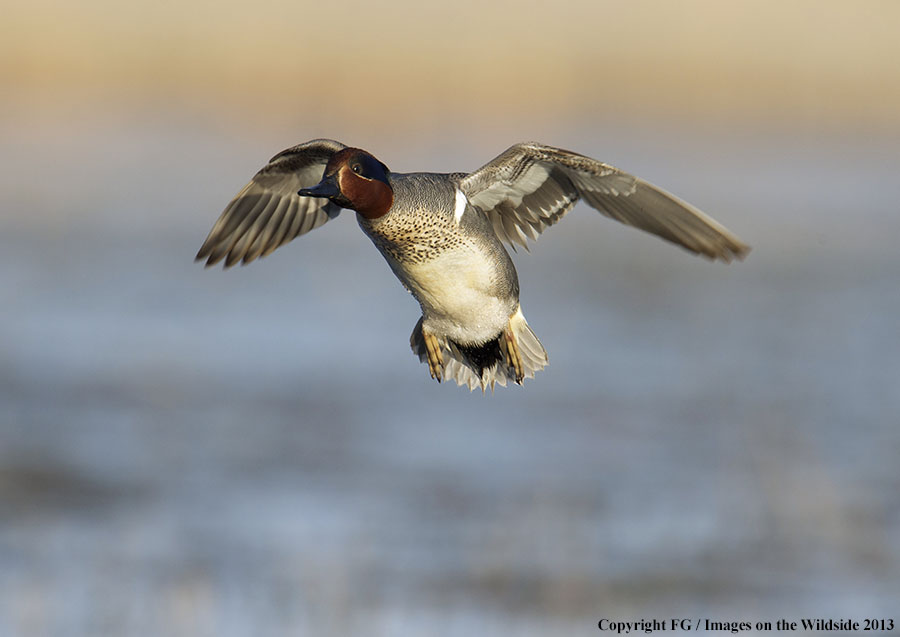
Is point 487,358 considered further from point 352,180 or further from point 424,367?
point 424,367

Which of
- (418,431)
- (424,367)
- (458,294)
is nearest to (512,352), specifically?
(458,294)

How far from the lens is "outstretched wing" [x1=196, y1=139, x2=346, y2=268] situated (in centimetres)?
409

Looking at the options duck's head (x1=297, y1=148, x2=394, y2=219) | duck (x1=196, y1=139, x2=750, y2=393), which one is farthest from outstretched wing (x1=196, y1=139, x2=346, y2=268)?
duck's head (x1=297, y1=148, x2=394, y2=219)

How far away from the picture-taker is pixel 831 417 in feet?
32.1

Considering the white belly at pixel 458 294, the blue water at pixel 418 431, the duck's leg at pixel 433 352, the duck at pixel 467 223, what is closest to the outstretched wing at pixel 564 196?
the duck at pixel 467 223

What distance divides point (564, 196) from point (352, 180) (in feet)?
3.15

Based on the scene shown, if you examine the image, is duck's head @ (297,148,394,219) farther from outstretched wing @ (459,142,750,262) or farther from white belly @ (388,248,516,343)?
outstretched wing @ (459,142,750,262)

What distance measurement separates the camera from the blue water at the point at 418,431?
6719 millimetres

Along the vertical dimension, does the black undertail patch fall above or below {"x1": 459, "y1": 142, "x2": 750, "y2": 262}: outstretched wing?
below

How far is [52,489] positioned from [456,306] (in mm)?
4788

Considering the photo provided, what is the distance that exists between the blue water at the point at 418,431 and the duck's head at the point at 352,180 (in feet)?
9.77

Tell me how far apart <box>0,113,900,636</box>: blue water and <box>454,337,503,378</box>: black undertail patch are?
2233mm

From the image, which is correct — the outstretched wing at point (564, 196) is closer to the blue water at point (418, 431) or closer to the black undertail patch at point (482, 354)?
the black undertail patch at point (482, 354)

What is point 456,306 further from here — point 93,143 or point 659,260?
point 93,143
